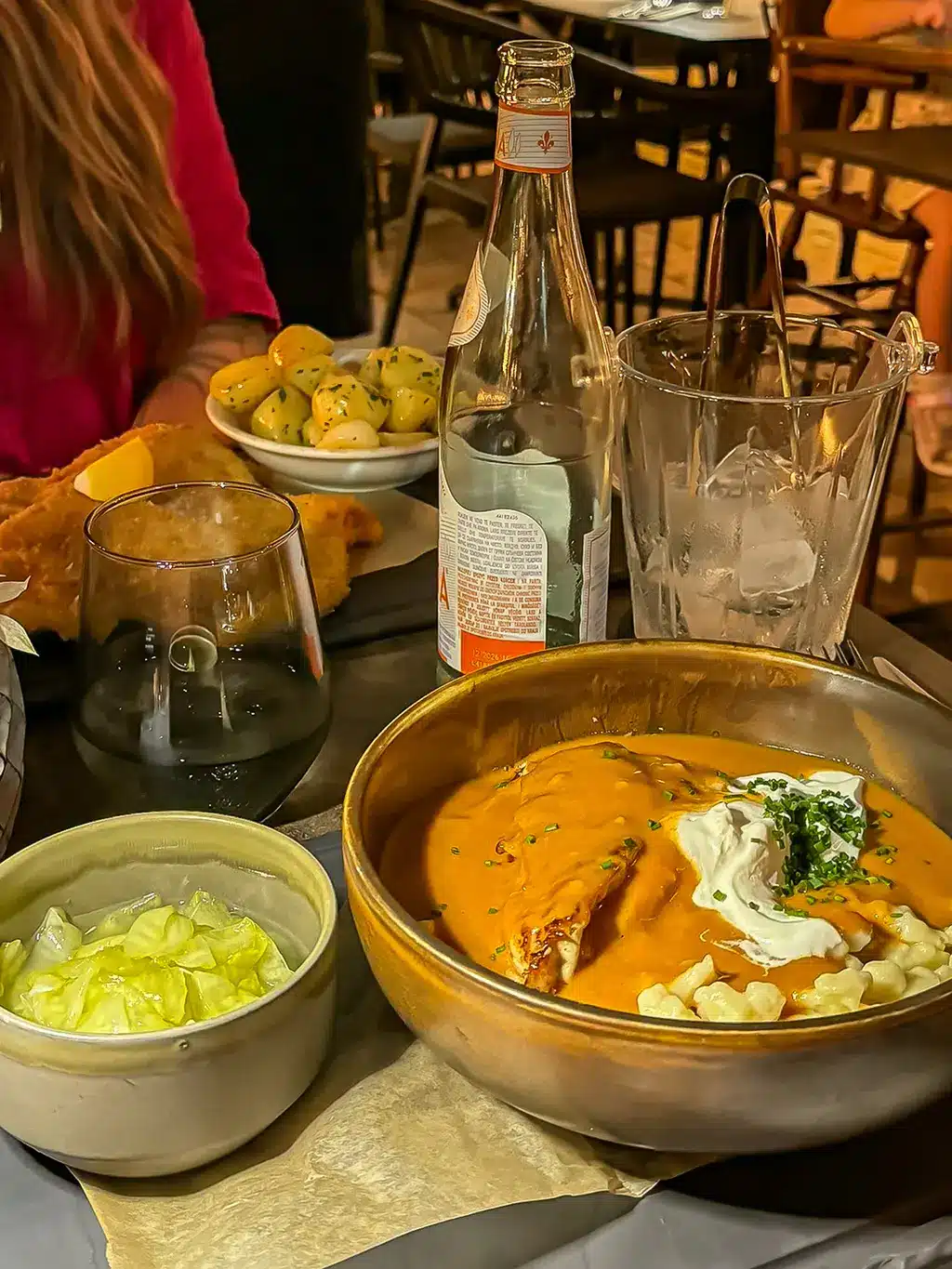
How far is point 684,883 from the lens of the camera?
0.52 metres

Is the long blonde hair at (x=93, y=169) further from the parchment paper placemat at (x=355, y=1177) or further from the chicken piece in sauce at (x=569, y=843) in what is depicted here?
the parchment paper placemat at (x=355, y=1177)

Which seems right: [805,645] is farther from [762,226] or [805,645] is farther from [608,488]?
[762,226]

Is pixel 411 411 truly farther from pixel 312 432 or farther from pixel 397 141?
pixel 397 141

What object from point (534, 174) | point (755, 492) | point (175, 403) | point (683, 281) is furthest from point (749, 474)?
point (683, 281)

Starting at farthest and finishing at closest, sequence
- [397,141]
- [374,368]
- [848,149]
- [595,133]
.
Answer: [397,141] < [595,133] < [848,149] < [374,368]

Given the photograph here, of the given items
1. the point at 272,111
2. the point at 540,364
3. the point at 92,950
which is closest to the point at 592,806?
the point at 92,950

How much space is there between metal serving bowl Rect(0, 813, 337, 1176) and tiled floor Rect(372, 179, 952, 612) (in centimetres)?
232

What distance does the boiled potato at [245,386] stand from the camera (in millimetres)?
1071

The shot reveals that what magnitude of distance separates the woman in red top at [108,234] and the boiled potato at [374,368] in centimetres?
24

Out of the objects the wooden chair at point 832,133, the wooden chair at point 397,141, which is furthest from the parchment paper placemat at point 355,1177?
the wooden chair at point 397,141

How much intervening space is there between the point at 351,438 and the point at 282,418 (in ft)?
0.25

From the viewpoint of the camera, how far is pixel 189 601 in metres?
0.62

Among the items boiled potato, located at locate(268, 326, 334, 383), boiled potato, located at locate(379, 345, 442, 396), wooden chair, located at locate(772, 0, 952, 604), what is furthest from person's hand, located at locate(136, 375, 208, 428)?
wooden chair, located at locate(772, 0, 952, 604)

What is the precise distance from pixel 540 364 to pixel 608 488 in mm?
113
